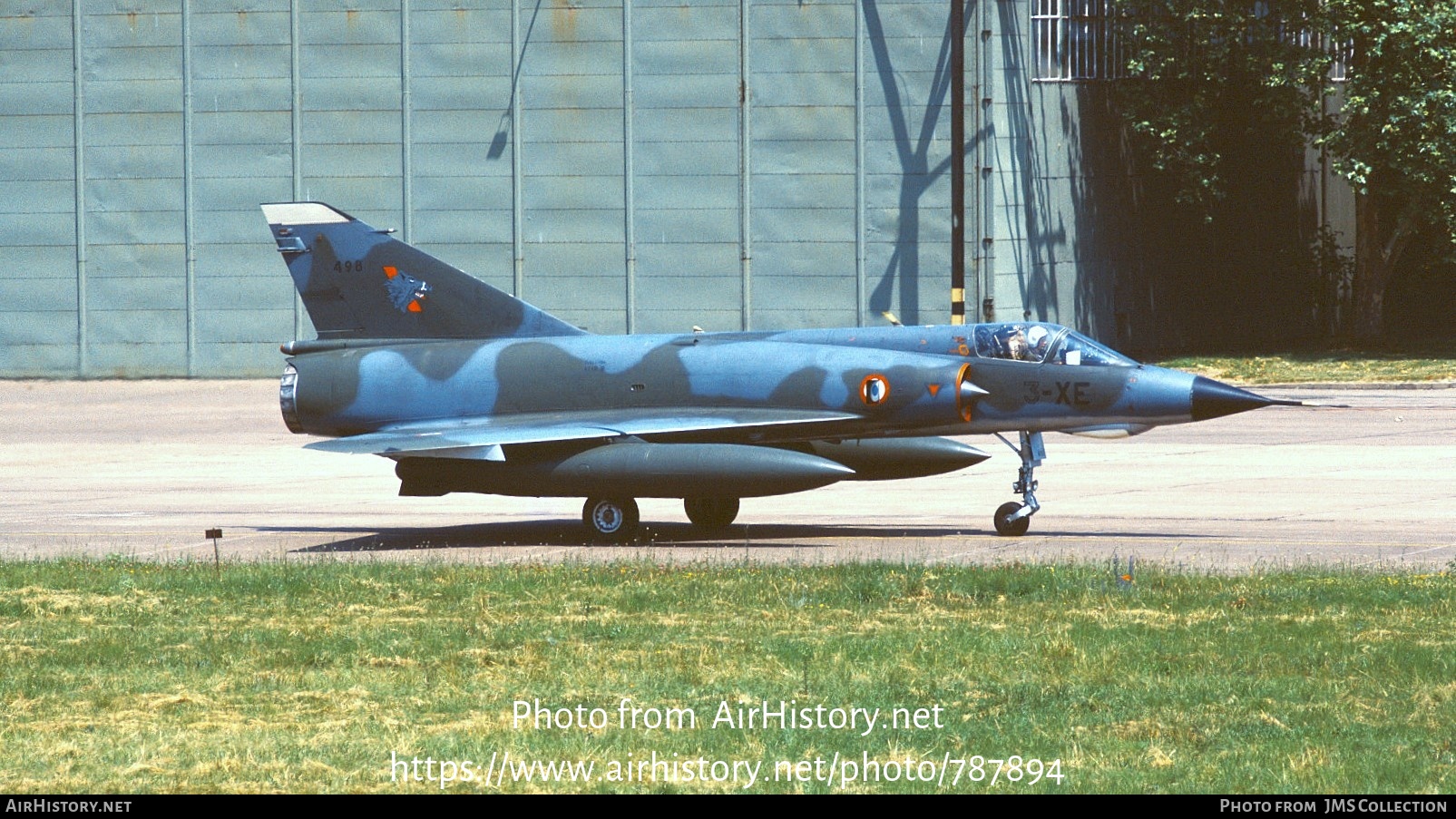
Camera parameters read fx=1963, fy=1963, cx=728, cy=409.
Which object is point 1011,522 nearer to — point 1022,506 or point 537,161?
point 1022,506

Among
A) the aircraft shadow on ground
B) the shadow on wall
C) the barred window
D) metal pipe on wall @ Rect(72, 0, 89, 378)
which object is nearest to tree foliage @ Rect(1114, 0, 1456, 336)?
the barred window

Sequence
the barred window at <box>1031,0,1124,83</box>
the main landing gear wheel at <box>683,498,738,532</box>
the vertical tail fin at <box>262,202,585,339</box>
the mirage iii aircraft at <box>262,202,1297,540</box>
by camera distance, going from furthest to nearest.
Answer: the barred window at <box>1031,0,1124,83</box>
the vertical tail fin at <box>262,202,585,339</box>
the main landing gear wheel at <box>683,498,738,532</box>
the mirage iii aircraft at <box>262,202,1297,540</box>

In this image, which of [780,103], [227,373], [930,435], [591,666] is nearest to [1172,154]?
[780,103]

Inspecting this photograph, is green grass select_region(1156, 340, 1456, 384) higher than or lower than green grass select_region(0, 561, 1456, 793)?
higher

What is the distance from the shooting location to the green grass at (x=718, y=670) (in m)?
9.82

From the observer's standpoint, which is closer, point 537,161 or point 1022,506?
point 1022,506

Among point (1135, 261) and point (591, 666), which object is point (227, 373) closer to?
point (1135, 261)

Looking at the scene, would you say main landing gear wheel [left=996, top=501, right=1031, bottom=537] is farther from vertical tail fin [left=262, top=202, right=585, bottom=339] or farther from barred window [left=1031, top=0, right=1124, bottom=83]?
barred window [left=1031, top=0, right=1124, bottom=83]

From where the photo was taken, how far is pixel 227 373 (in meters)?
47.5

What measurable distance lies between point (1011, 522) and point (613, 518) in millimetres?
4108

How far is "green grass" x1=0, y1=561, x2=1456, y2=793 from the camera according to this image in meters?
9.82

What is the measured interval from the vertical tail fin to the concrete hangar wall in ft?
76.2

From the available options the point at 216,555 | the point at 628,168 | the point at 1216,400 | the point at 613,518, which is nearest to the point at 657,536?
the point at 613,518

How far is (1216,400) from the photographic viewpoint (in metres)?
19.2
